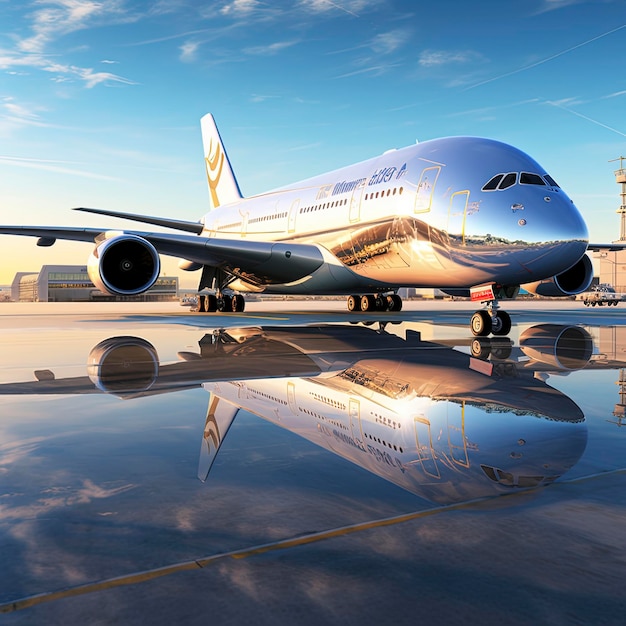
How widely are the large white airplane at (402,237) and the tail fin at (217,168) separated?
5.16 m

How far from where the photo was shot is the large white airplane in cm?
1119

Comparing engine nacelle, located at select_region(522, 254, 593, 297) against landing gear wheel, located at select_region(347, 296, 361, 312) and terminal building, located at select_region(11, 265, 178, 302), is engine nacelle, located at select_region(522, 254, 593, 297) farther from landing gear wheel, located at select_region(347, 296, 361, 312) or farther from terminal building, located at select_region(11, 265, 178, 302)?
terminal building, located at select_region(11, 265, 178, 302)

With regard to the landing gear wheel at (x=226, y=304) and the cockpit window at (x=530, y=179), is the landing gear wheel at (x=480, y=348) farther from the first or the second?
the landing gear wheel at (x=226, y=304)

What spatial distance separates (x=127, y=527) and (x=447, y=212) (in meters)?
10.6

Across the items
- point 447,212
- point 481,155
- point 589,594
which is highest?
point 481,155

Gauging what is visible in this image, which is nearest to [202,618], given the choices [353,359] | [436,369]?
[436,369]

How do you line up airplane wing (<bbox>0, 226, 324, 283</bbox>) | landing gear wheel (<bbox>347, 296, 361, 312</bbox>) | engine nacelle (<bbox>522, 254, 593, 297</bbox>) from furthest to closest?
landing gear wheel (<bbox>347, 296, 361, 312</bbox>), airplane wing (<bbox>0, 226, 324, 283</bbox>), engine nacelle (<bbox>522, 254, 593, 297</bbox>)

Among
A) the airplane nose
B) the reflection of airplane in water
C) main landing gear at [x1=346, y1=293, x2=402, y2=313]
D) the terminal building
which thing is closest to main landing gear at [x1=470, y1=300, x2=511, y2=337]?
the reflection of airplane in water

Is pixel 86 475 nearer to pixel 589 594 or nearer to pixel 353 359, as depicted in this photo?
pixel 589 594

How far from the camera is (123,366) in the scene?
25.8 ft

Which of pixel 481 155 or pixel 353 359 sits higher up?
pixel 481 155

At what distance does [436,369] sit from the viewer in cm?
748

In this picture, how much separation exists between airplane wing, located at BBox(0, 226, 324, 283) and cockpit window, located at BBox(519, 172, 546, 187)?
21.9ft

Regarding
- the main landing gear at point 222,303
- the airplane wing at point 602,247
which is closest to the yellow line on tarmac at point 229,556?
the airplane wing at point 602,247
